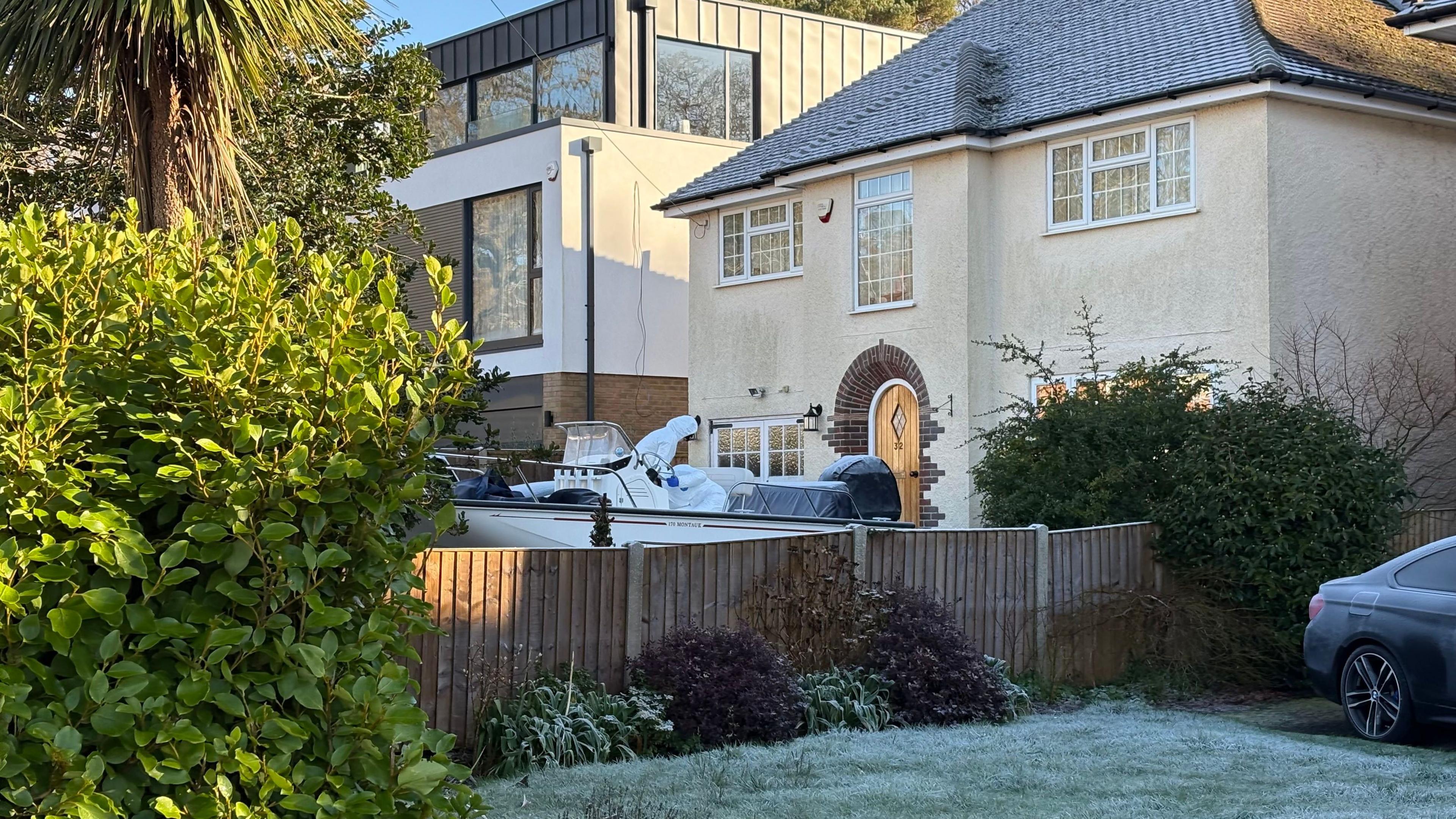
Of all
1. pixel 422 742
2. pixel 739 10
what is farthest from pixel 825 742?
pixel 739 10

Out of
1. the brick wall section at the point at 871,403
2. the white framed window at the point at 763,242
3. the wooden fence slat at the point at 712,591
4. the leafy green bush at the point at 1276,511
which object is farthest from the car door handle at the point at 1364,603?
the white framed window at the point at 763,242

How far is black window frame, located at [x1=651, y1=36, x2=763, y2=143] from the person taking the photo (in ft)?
100.0

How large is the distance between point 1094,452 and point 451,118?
69.4 feet

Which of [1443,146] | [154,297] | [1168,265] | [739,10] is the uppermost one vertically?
[739,10]

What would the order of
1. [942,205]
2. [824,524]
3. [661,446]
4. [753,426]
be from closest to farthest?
[824,524] < [661,446] < [942,205] < [753,426]

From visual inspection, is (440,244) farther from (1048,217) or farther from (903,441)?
(1048,217)

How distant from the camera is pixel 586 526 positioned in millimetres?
14367

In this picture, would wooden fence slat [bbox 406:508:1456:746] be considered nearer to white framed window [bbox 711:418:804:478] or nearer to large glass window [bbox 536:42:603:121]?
white framed window [bbox 711:418:804:478]

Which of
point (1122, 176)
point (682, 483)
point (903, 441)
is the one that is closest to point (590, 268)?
point (903, 441)

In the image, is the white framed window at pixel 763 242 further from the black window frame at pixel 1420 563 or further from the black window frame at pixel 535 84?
the black window frame at pixel 1420 563

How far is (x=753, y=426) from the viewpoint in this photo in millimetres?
24672

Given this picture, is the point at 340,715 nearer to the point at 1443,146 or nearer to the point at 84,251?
the point at 84,251

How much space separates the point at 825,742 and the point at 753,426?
1517 centimetres

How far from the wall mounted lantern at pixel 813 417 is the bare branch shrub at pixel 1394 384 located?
689cm
